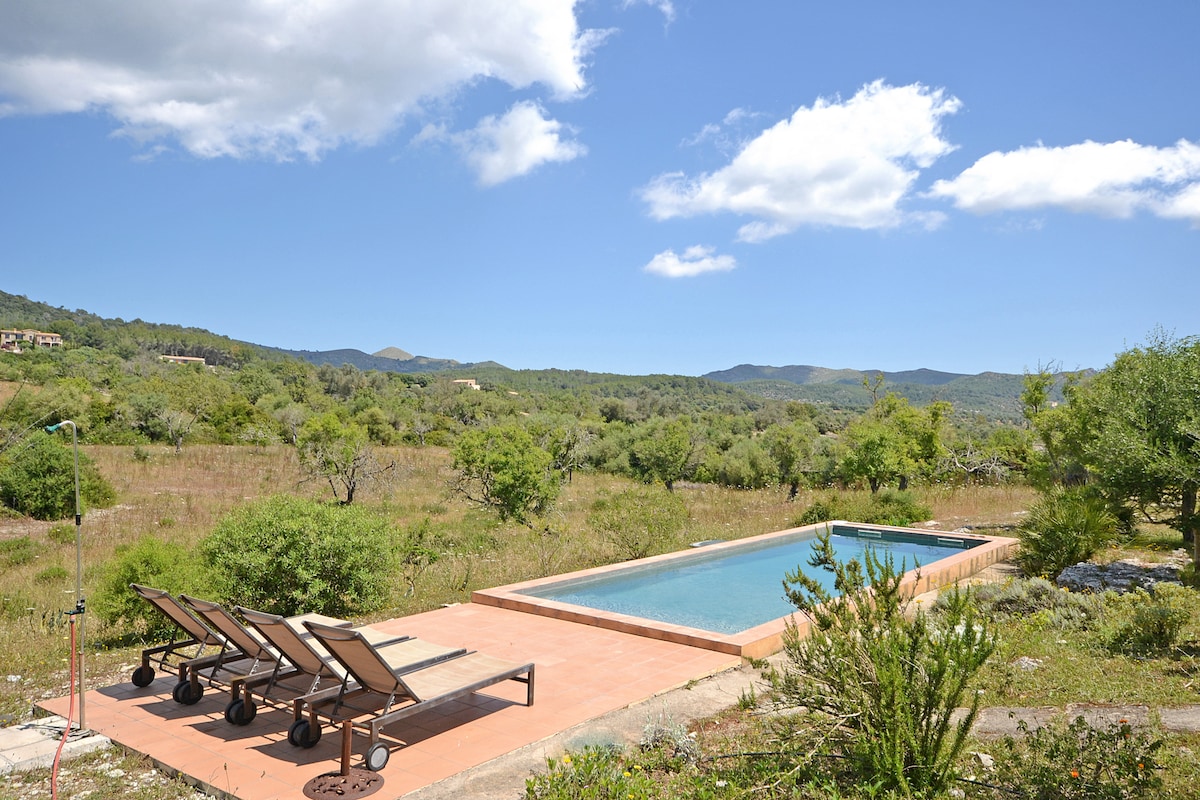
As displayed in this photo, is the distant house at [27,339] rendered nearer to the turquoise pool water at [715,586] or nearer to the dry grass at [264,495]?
the dry grass at [264,495]

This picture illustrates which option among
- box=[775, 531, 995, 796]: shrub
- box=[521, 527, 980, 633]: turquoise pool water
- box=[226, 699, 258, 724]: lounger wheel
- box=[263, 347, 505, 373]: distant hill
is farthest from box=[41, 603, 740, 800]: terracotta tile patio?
box=[263, 347, 505, 373]: distant hill

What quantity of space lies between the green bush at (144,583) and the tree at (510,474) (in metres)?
8.42

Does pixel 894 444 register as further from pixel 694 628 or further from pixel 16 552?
pixel 16 552

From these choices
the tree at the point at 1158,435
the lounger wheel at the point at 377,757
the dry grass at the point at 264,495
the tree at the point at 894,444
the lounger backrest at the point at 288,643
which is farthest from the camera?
the tree at the point at 894,444

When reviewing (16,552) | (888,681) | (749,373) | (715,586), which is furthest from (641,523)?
(749,373)

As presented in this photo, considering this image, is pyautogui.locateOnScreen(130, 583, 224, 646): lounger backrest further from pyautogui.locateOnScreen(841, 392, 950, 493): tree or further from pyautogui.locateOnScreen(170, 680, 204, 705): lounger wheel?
pyautogui.locateOnScreen(841, 392, 950, 493): tree

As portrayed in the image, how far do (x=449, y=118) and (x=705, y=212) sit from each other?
747 centimetres

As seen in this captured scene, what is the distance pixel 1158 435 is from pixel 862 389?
6352 centimetres

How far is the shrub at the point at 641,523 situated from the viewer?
1111 cm

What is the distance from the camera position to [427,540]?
1148 cm

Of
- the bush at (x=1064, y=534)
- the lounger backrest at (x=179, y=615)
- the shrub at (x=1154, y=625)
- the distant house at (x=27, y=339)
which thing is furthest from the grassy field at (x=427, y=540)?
the distant house at (x=27, y=339)

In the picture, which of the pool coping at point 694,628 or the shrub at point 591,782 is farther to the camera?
the pool coping at point 694,628

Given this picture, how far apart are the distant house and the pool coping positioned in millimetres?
58647


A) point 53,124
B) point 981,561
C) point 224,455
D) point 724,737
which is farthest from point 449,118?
point 224,455
